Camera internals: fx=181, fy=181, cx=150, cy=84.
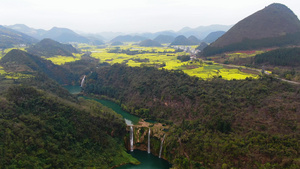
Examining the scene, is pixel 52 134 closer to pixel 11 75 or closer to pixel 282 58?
pixel 11 75

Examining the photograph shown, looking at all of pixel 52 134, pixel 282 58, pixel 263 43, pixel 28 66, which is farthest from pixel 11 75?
pixel 263 43

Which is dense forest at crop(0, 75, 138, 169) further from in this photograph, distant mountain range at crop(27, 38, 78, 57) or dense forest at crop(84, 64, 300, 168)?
distant mountain range at crop(27, 38, 78, 57)

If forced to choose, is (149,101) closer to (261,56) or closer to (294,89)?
(294,89)

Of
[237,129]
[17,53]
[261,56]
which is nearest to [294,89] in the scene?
[237,129]

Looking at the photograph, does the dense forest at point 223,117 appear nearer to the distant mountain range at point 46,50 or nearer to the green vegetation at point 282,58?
the green vegetation at point 282,58

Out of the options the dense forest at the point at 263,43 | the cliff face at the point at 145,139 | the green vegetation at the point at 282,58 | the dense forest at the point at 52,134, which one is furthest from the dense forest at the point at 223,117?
the dense forest at the point at 263,43
